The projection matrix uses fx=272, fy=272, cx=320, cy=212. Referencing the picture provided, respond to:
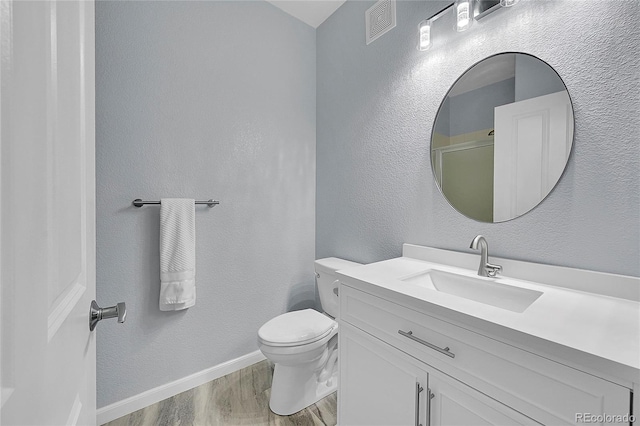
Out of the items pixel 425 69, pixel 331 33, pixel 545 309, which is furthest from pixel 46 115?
pixel 331 33

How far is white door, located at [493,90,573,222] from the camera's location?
1.03 meters

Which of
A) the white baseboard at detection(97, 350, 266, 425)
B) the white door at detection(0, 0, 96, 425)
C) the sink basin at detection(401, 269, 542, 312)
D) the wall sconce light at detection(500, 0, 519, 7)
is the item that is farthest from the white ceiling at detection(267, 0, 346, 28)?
the white baseboard at detection(97, 350, 266, 425)

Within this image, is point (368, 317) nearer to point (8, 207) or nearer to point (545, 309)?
point (545, 309)

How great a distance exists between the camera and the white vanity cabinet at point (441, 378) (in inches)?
24.3

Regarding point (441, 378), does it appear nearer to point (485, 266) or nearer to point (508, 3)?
point (485, 266)

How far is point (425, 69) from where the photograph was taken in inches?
56.4

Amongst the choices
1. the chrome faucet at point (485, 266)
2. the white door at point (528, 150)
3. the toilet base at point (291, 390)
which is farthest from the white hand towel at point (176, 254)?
the white door at point (528, 150)

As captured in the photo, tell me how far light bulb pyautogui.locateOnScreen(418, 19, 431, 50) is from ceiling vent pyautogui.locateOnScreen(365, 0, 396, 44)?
0.28 meters

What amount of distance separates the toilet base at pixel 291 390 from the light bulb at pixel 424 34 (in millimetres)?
1810

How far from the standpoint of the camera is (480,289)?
1100 mm

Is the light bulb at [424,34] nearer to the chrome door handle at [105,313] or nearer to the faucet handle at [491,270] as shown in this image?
the faucet handle at [491,270]

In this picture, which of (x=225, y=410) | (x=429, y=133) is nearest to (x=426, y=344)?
(x=429, y=133)

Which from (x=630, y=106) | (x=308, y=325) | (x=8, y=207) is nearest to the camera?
(x=8, y=207)

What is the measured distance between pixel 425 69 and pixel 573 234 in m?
1.01
